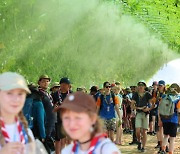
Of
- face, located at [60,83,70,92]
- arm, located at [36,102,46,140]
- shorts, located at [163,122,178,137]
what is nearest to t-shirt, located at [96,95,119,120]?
shorts, located at [163,122,178,137]

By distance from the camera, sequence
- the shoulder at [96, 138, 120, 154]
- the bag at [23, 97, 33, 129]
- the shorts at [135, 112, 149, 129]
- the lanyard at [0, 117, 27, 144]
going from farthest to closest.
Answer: the shorts at [135, 112, 149, 129] < the bag at [23, 97, 33, 129] < the lanyard at [0, 117, 27, 144] < the shoulder at [96, 138, 120, 154]

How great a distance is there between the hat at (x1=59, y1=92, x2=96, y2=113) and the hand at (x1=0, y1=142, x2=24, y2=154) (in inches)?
15.1

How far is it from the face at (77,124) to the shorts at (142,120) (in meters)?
8.33

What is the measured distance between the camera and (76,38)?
23.6 meters

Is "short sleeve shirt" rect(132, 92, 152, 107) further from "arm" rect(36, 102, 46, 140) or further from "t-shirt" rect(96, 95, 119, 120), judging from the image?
"arm" rect(36, 102, 46, 140)

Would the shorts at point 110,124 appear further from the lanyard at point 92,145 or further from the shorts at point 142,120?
the lanyard at point 92,145

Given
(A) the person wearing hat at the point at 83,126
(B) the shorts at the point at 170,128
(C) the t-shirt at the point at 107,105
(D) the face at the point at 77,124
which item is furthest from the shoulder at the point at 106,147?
(C) the t-shirt at the point at 107,105

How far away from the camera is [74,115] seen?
319 centimetres

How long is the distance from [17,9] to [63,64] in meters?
6.42

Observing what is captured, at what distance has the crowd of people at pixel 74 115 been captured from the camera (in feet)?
10.5

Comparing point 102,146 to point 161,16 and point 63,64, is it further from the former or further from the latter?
point 63,64

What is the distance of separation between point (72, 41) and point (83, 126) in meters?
20.1

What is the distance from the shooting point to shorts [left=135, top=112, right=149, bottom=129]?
11.5 m

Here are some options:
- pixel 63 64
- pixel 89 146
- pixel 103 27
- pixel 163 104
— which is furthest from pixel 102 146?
pixel 103 27
